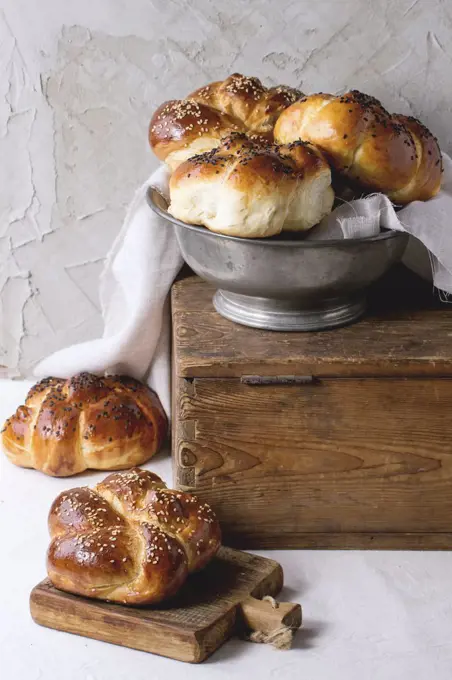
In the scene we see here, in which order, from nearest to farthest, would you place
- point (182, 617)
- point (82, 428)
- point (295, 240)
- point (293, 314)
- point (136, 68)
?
point (182, 617) → point (295, 240) → point (293, 314) → point (82, 428) → point (136, 68)

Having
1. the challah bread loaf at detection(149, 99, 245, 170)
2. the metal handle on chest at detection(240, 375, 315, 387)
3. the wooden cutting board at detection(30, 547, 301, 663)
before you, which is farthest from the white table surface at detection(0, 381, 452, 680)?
the challah bread loaf at detection(149, 99, 245, 170)

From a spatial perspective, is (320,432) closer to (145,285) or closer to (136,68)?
(145,285)

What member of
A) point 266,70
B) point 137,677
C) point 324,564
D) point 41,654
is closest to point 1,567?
point 41,654

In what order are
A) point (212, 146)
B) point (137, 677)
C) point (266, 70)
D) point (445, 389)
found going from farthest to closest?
point (266, 70) → point (212, 146) → point (445, 389) → point (137, 677)

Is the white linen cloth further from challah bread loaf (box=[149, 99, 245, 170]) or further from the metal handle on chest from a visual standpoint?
the metal handle on chest

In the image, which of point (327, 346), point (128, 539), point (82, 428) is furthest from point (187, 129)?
point (128, 539)

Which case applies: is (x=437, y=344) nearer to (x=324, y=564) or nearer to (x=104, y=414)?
(x=324, y=564)

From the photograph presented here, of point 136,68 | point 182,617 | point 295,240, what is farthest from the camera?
point 136,68
